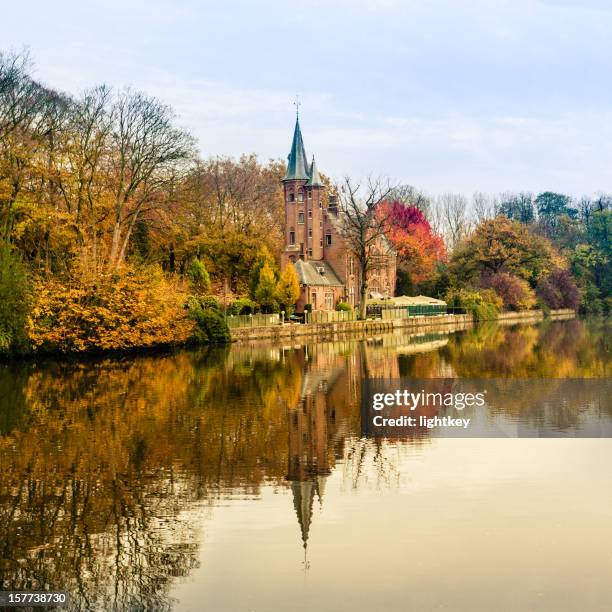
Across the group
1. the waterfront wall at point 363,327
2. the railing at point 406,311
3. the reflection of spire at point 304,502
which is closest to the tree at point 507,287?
the waterfront wall at point 363,327

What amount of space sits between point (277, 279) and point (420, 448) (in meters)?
42.6

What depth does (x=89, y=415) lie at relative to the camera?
58.3 feet

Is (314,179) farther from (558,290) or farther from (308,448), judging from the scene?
(308,448)

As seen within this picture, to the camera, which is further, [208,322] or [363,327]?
[363,327]

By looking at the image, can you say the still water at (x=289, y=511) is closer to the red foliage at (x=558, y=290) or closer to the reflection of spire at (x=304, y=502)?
the reflection of spire at (x=304, y=502)

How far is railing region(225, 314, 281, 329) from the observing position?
45.9 m

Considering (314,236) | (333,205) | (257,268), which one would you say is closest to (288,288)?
(257,268)

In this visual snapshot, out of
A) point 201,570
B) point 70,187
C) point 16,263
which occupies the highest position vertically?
point 70,187

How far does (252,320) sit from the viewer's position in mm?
47594

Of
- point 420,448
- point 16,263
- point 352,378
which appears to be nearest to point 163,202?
point 16,263

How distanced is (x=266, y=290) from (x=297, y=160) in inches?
763

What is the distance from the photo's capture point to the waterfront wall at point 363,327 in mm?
46897

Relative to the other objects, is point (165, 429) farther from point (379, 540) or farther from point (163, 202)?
point (163, 202)

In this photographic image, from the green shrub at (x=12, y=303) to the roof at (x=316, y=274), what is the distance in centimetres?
3376
